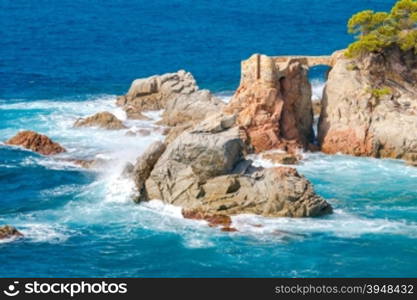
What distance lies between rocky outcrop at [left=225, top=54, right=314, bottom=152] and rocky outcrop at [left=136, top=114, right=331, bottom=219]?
13.7 meters

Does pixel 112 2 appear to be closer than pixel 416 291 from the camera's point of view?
No

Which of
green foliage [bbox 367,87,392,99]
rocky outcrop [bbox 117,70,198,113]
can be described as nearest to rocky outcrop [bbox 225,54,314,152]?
green foliage [bbox 367,87,392,99]

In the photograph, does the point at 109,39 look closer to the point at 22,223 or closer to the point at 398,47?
the point at 398,47

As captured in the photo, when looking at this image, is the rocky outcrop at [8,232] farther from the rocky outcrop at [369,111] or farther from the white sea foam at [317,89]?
the white sea foam at [317,89]

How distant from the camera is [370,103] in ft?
317

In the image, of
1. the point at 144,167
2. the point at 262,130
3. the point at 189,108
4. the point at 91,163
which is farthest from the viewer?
the point at 189,108

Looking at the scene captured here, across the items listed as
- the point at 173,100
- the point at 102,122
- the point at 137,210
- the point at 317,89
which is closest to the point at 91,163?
the point at 137,210

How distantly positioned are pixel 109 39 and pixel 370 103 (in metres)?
71.6

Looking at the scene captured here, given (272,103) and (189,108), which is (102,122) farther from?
(272,103)

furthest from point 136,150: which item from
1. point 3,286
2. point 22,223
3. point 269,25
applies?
point 269,25

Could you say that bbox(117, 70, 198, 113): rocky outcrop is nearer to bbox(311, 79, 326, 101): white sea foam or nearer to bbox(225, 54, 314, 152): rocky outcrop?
bbox(225, 54, 314, 152): rocky outcrop

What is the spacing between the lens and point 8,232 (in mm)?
72438

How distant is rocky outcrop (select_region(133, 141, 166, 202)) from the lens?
81.1 m

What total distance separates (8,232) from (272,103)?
32.5 m
